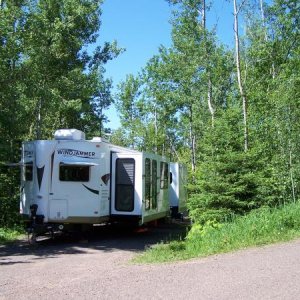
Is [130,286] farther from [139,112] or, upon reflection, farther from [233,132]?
[139,112]

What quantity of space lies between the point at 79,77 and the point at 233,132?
36.9 ft

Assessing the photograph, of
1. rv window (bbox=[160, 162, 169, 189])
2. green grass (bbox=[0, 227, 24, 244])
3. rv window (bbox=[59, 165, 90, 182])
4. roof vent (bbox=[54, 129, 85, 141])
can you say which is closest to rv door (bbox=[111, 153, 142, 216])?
rv window (bbox=[59, 165, 90, 182])

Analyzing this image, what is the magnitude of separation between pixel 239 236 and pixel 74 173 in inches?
207

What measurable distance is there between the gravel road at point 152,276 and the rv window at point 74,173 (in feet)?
8.17

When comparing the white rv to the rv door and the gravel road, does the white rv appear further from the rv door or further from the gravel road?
the gravel road

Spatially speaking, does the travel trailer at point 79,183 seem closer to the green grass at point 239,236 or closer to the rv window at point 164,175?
the rv window at point 164,175

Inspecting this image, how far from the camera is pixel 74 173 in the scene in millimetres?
12977

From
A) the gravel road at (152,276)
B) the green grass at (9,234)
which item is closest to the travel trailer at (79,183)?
the green grass at (9,234)

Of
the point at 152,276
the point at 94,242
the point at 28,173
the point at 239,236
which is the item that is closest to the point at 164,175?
the point at 94,242

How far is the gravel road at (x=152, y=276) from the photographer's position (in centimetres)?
626

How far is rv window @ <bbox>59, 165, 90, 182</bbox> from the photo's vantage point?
42.3 feet

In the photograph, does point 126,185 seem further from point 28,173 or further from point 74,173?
point 28,173

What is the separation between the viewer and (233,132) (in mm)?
14000

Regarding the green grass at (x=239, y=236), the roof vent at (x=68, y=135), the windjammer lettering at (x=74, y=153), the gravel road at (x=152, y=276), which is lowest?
the gravel road at (x=152, y=276)
